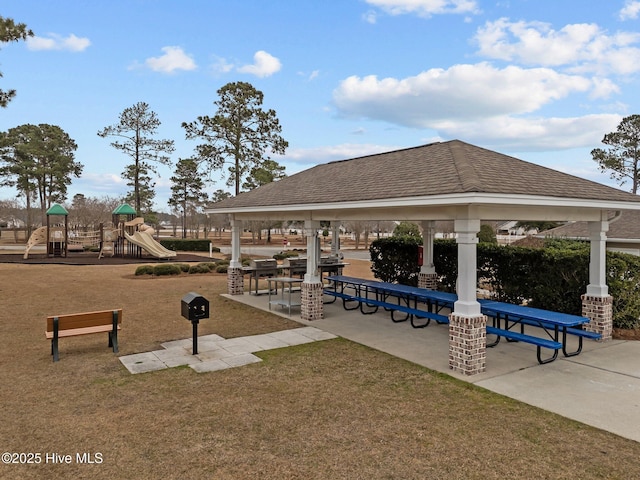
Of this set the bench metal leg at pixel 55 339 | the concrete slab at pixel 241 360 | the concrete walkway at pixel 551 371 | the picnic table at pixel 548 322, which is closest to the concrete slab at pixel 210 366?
the concrete slab at pixel 241 360

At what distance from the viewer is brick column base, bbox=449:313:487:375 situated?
647cm

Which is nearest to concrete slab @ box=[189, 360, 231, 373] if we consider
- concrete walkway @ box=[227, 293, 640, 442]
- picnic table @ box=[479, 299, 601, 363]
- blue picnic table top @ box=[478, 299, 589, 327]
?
concrete walkway @ box=[227, 293, 640, 442]

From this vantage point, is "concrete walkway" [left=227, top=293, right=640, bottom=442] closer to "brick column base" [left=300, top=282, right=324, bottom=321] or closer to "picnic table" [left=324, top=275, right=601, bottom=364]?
"picnic table" [left=324, top=275, right=601, bottom=364]

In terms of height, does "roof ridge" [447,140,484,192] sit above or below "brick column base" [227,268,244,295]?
above

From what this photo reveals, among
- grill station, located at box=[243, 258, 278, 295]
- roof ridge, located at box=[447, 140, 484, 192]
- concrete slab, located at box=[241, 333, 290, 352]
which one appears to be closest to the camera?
roof ridge, located at box=[447, 140, 484, 192]

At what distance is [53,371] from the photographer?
654 cm

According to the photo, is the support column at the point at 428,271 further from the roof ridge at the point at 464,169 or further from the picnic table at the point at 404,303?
the roof ridge at the point at 464,169

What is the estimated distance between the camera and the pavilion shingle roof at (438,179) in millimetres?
6648

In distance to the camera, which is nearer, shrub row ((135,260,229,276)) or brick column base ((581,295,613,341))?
brick column base ((581,295,613,341))

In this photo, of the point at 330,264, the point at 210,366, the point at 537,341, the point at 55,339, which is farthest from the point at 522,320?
the point at 55,339

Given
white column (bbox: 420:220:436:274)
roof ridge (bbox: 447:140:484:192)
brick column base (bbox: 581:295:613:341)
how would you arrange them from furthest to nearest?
white column (bbox: 420:220:436:274) → brick column base (bbox: 581:295:613:341) → roof ridge (bbox: 447:140:484:192)

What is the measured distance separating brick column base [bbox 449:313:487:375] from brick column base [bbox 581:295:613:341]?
11.4 ft

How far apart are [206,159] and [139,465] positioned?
31.6 metres

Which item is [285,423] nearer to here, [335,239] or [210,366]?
[210,366]
